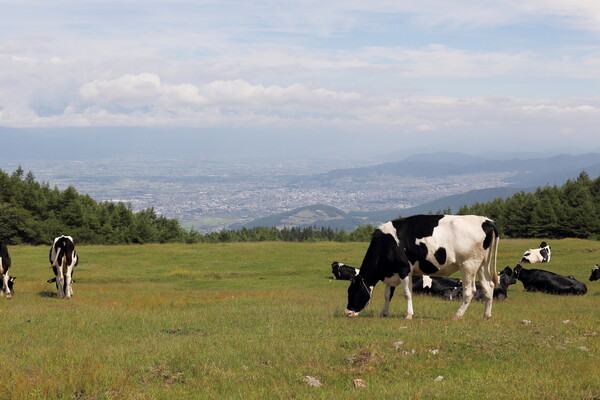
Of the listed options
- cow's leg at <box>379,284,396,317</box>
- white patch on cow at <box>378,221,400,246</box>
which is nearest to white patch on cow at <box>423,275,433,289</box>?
cow's leg at <box>379,284,396,317</box>

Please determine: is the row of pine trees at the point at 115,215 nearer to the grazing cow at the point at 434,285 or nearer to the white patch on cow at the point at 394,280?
the grazing cow at the point at 434,285

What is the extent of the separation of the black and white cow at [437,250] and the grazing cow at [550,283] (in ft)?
38.9

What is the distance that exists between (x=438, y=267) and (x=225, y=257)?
36.5 metres

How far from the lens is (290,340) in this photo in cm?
1395

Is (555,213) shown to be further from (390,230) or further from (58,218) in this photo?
(390,230)

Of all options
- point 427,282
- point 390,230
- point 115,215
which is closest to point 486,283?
point 390,230

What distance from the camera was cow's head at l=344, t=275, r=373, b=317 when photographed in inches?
727

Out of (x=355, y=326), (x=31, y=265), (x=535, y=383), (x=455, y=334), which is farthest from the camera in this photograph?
(x=31, y=265)

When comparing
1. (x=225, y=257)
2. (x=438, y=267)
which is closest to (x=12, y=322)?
(x=438, y=267)

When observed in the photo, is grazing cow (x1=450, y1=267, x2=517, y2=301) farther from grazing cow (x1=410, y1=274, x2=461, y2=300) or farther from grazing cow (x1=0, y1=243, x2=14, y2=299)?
grazing cow (x1=0, y1=243, x2=14, y2=299)

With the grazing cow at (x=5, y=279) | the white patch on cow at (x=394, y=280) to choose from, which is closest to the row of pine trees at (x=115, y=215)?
the grazing cow at (x=5, y=279)

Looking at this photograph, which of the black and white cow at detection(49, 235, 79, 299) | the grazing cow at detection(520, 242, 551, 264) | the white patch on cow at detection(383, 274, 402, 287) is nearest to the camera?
the white patch on cow at detection(383, 274, 402, 287)

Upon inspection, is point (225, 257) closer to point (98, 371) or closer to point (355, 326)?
point (355, 326)

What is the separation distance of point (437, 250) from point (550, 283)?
46.4 ft
